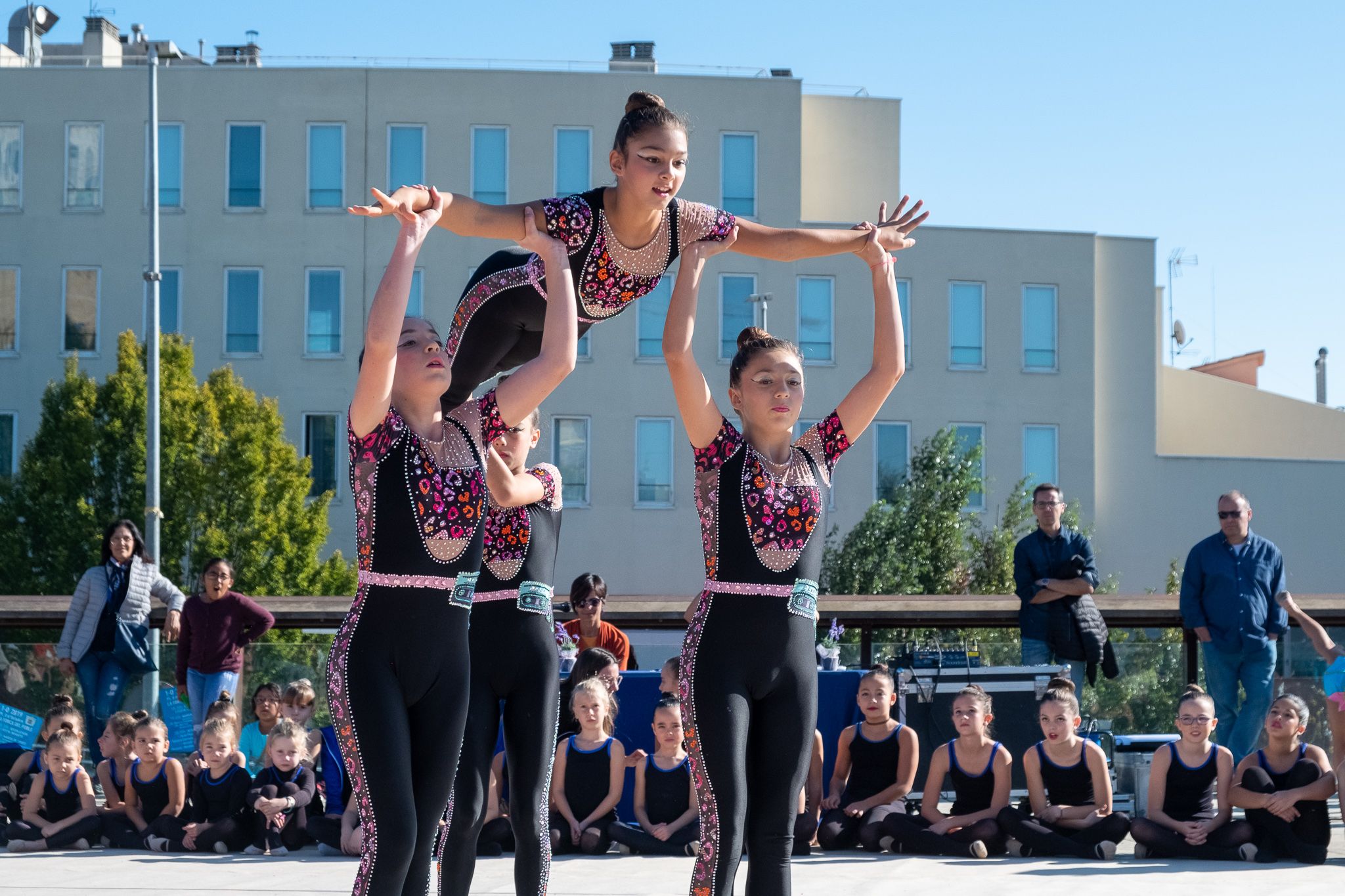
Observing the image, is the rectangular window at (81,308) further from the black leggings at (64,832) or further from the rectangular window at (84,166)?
the black leggings at (64,832)

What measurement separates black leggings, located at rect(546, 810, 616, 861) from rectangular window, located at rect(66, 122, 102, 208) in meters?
24.4

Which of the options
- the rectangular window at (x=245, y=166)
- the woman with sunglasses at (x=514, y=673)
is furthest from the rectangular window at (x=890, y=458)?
the woman with sunglasses at (x=514, y=673)

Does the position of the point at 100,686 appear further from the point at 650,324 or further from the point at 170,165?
the point at 170,165

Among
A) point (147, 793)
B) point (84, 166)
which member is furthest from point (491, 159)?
point (147, 793)

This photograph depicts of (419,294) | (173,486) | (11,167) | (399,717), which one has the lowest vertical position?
(399,717)

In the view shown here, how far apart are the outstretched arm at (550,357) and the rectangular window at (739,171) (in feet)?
83.7

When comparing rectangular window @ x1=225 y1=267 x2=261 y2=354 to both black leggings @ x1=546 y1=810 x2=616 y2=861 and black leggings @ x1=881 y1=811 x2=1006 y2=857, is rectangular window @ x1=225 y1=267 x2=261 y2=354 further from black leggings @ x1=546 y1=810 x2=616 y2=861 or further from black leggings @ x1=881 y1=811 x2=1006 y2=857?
black leggings @ x1=881 y1=811 x2=1006 y2=857

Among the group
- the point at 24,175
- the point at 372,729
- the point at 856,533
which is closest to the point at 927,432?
the point at 856,533

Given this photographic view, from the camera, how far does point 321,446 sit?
29984 mm

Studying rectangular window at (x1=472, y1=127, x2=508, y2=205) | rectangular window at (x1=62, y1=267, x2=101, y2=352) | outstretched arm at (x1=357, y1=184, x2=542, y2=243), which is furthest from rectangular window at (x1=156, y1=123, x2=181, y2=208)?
outstretched arm at (x1=357, y1=184, x2=542, y2=243)

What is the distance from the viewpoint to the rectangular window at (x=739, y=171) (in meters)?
29.8

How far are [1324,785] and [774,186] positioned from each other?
76.4 ft

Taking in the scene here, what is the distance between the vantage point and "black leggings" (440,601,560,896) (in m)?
4.97

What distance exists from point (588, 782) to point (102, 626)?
344 cm
